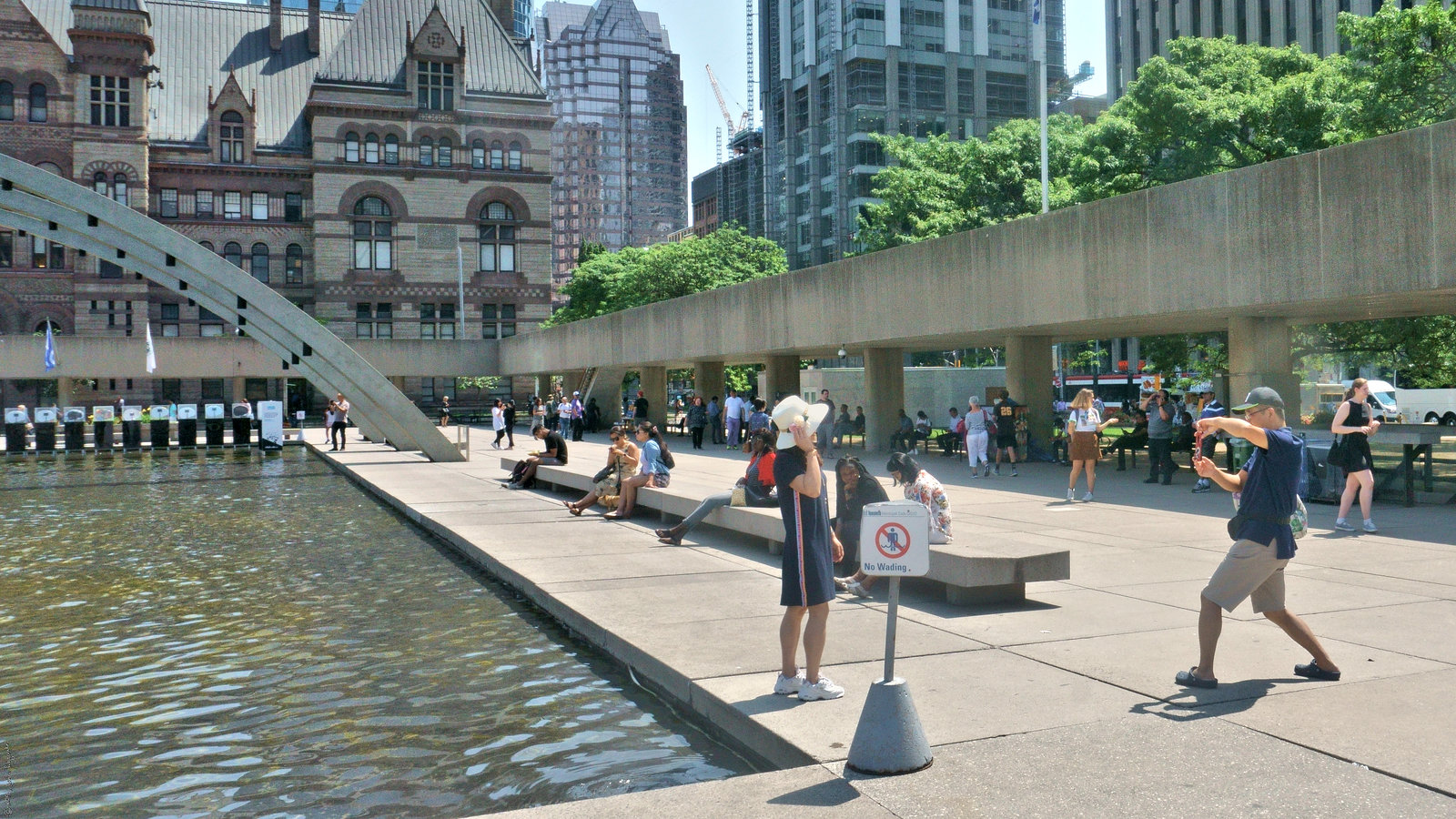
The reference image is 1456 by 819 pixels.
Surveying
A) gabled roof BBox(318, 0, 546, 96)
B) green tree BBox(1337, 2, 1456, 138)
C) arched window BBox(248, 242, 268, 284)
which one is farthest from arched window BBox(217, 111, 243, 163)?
green tree BBox(1337, 2, 1456, 138)

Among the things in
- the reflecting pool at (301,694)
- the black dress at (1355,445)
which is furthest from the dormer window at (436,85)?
the black dress at (1355,445)

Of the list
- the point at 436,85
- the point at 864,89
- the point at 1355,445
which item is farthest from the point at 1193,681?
the point at 864,89

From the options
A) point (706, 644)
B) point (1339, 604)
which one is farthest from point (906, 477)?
point (1339, 604)

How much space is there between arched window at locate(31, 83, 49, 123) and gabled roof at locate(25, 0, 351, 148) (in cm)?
689

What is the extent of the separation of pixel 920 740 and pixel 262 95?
3346 inches

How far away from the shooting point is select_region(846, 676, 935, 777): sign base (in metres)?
5.28

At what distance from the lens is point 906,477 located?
972cm

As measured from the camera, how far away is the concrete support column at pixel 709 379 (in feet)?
134

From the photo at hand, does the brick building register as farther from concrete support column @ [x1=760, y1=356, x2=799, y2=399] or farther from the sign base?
the sign base

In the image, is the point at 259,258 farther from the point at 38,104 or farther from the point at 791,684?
the point at 791,684

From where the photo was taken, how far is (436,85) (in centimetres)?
7750

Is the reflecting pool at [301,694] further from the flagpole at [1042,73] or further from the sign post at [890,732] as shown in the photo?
the flagpole at [1042,73]

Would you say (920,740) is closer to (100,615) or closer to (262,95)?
(100,615)

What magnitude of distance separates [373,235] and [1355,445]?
2774 inches
